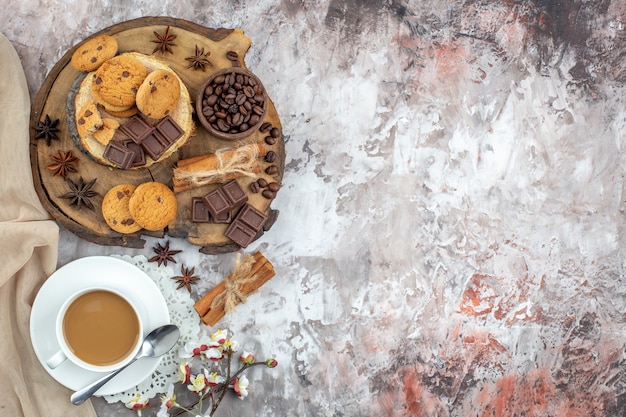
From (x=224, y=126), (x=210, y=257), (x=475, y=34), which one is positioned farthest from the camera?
(x=475, y=34)

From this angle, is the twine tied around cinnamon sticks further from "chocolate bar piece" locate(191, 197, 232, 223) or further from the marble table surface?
"chocolate bar piece" locate(191, 197, 232, 223)

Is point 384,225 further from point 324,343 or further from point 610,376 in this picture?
point 610,376

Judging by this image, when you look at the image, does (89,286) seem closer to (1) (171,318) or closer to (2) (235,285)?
(1) (171,318)

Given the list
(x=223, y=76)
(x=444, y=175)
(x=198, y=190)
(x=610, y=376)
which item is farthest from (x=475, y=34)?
(x=610, y=376)

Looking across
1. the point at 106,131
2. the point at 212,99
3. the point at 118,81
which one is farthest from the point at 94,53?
the point at 212,99

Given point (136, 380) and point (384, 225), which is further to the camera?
point (384, 225)

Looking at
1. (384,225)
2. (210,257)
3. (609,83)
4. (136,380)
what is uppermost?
(609,83)

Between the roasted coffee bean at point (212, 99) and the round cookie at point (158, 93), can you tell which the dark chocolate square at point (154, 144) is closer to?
the round cookie at point (158, 93)
